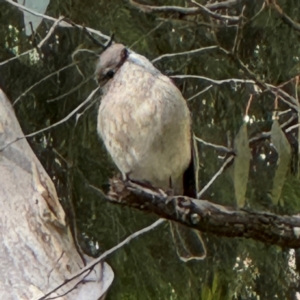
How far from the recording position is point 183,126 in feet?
4.25

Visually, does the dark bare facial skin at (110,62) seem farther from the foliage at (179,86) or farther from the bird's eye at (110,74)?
the foliage at (179,86)

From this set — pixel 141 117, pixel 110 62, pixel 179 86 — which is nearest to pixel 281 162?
pixel 141 117

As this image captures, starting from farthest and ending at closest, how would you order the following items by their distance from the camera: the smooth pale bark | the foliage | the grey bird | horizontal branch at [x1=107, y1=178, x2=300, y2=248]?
the foliage → the smooth pale bark → the grey bird → horizontal branch at [x1=107, y1=178, x2=300, y2=248]

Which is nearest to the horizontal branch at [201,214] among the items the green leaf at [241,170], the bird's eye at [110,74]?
the green leaf at [241,170]

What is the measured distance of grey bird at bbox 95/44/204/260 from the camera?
125 centimetres

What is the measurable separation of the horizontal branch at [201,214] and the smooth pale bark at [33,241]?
1.17 ft

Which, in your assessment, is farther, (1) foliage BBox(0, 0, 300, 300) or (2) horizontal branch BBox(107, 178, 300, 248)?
(1) foliage BBox(0, 0, 300, 300)

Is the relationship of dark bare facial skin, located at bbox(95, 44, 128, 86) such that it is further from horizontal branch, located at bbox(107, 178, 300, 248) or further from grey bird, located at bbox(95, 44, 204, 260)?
horizontal branch, located at bbox(107, 178, 300, 248)

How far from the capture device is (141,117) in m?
1.24

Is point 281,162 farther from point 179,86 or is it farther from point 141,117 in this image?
point 179,86

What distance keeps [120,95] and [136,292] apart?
1.02 metres

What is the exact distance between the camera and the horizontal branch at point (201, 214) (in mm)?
1101

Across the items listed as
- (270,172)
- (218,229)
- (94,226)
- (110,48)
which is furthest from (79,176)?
(218,229)

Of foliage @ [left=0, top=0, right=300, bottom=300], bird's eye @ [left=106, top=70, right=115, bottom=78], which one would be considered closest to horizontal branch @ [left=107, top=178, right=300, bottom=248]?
bird's eye @ [left=106, top=70, right=115, bottom=78]
